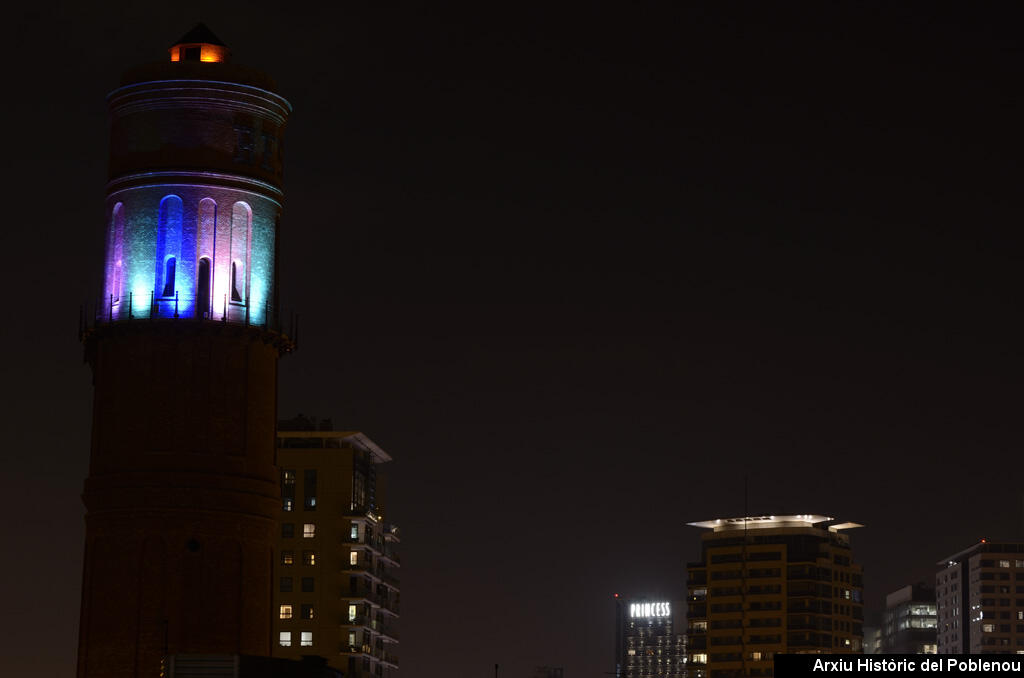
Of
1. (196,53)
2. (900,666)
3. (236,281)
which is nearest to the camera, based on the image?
(900,666)

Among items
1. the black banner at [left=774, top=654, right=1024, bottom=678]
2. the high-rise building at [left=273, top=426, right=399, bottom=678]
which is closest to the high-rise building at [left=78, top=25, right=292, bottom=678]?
the black banner at [left=774, top=654, right=1024, bottom=678]

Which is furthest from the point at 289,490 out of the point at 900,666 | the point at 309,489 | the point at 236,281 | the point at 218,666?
the point at 900,666

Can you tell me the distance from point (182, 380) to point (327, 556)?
10596cm

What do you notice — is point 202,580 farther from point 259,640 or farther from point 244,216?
point 244,216

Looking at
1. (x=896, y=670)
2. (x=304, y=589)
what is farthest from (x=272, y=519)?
(x=304, y=589)

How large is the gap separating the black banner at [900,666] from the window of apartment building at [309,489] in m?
134

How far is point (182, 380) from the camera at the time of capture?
290 ft

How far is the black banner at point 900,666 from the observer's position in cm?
6084

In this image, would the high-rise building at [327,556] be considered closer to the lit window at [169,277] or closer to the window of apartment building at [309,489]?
the window of apartment building at [309,489]

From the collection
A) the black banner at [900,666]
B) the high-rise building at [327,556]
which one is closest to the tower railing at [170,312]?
the black banner at [900,666]

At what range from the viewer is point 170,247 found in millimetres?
88750

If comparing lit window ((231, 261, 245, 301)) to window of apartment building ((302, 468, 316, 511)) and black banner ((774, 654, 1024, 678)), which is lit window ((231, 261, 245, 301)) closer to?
black banner ((774, 654, 1024, 678))

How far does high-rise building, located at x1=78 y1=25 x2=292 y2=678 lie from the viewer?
86938 mm

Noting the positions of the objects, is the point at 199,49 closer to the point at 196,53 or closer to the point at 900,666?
the point at 196,53
